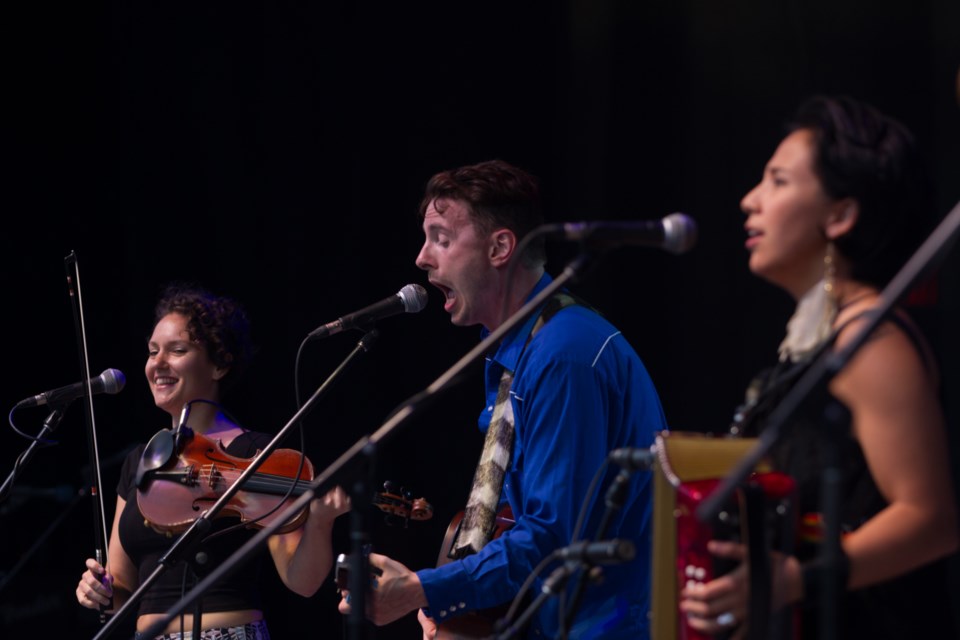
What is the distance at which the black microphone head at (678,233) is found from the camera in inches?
80.0

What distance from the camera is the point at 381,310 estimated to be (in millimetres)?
2889

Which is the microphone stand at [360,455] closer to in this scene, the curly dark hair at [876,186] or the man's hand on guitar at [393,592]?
the curly dark hair at [876,186]

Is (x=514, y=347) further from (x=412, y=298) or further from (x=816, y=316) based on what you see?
(x=816, y=316)

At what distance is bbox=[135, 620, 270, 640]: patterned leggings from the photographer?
131 inches

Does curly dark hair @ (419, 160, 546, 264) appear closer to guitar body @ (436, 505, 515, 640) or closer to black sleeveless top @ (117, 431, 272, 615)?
guitar body @ (436, 505, 515, 640)

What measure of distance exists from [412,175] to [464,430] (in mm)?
1041

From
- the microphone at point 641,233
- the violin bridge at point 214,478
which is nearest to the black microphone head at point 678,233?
the microphone at point 641,233

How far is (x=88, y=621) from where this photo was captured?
504cm

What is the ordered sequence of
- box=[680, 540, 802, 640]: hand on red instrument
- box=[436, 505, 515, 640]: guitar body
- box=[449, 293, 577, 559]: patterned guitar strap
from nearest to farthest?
1. box=[680, 540, 802, 640]: hand on red instrument
2. box=[436, 505, 515, 640]: guitar body
3. box=[449, 293, 577, 559]: patterned guitar strap

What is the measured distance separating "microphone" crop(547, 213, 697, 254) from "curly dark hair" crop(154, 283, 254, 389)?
2191mm

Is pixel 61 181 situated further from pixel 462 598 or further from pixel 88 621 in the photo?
pixel 462 598

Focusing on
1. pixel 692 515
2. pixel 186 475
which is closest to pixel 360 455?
pixel 692 515

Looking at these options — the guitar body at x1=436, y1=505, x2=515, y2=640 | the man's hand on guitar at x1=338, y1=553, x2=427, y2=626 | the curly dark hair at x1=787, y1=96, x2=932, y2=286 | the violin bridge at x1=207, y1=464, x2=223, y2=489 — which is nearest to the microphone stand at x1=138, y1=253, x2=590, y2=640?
the curly dark hair at x1=787, y1=96, x2=932, y2=286

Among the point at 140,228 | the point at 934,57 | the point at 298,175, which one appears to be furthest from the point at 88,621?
the point at 934,57
